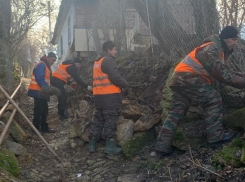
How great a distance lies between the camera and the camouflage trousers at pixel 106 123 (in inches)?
199

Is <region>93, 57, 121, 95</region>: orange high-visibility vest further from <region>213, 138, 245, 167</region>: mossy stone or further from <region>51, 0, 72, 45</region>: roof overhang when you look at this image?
<region>51, 0, 72, 45</region>: roof overhang

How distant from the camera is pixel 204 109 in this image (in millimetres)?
4117

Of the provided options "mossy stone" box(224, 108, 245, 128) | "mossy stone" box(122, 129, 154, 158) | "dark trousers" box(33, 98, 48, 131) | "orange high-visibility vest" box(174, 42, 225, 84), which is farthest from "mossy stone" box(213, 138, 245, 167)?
"dark trousers" box(33, 98, 48, 131)

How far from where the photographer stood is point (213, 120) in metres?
3.99

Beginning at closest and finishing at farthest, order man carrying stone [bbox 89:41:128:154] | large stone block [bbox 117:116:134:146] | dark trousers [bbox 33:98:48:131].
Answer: man carrying stone [bbox 89:41:128:154], large stone block [bbox 117:116:134:146], dark trousers [bbox 33:98:48:131]

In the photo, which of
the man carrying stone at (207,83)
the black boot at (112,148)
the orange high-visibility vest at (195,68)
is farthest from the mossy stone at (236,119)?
the black boot at (112,148)

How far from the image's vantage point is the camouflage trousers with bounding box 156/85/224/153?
399cm

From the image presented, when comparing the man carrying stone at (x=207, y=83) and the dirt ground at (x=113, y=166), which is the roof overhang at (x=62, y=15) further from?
the man carrying stone at (x=207, y=83)

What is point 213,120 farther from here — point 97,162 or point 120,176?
point 97,162

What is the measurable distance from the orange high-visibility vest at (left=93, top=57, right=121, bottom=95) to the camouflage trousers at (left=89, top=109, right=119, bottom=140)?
0.30 meters

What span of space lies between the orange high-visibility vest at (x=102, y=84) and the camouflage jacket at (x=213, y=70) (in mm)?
1160

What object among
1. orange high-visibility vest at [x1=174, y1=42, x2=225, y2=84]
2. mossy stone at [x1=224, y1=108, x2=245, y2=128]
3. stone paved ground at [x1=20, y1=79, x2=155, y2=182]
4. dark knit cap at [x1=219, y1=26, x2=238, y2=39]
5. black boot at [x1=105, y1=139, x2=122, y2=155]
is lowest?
stone paved ground at [x1=20, y1=79, x2=155, y2=182]

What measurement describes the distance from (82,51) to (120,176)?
1079 centimetres

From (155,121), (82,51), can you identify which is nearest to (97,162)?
(155,121)
